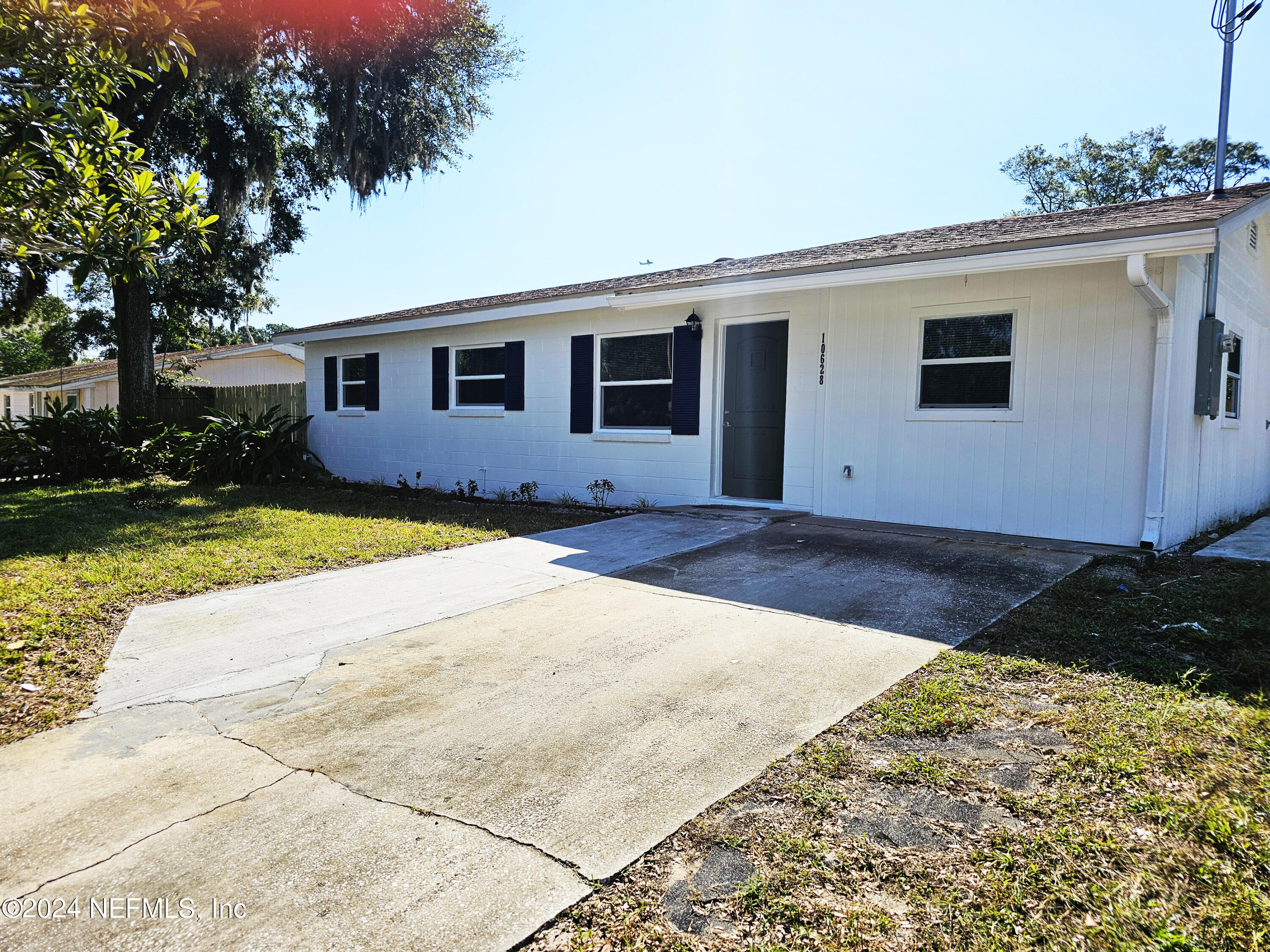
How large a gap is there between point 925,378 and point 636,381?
12.1 feet

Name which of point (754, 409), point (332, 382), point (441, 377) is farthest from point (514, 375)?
point (332, 382)

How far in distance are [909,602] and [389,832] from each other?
362 centimetres

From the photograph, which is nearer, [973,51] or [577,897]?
[577,897]

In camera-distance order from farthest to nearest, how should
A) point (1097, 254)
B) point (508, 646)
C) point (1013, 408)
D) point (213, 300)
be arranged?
point (213, 300) < point (1013, 408) < point (1097, 254) < point (508, 646)

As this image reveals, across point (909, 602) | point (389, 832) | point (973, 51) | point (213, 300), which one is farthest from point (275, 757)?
point (213, 300)

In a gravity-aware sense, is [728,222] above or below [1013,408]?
above

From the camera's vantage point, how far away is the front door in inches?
334

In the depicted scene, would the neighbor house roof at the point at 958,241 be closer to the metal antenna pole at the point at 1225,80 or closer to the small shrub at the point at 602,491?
the metal antenna pole at the point at 1225,80

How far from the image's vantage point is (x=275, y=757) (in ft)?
9.05

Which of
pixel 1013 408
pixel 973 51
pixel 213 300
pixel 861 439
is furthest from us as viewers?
pixel 213 300

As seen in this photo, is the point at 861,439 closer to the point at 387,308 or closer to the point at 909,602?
the point at 909,602

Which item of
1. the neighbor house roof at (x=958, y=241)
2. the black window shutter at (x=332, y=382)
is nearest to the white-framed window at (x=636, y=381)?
the neighbor house roof at (x=958, y=241)

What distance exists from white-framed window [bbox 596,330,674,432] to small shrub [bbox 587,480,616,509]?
75cm

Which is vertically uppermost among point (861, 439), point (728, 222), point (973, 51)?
point (973, 51)
